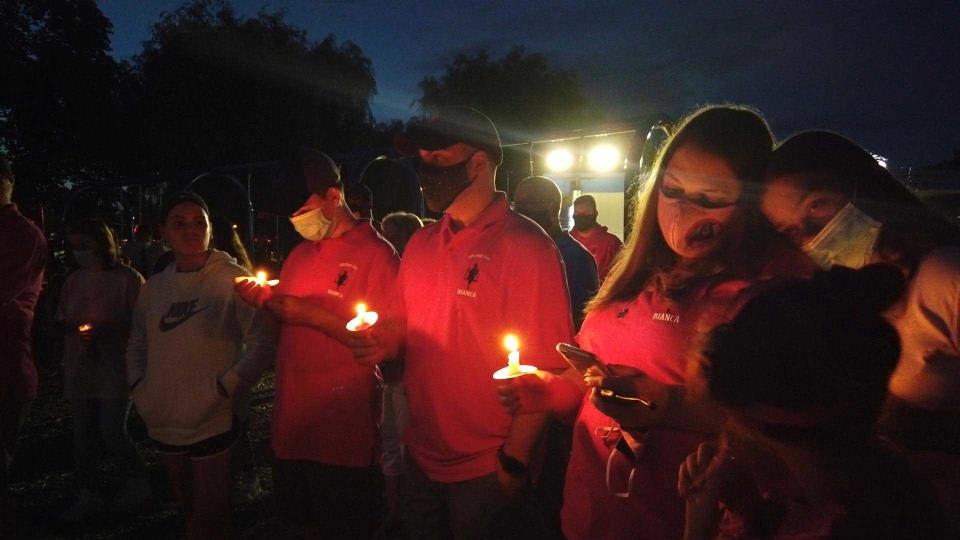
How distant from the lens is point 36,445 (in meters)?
6.70

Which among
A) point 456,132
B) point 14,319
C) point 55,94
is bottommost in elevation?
point 14,319

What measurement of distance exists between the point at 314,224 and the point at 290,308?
60cm

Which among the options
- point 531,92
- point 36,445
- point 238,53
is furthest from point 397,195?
point 531,92

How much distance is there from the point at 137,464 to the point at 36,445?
2.59 meters

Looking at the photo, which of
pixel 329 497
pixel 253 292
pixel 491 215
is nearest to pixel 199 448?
pixel 329 497

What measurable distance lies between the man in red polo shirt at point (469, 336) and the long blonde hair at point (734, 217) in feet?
1.44

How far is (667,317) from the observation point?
6.07 ft

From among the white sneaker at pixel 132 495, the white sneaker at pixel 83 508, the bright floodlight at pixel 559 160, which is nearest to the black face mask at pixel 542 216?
the white sneaker at pixel 132 495

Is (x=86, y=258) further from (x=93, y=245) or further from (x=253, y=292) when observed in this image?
(x=253, y=292)

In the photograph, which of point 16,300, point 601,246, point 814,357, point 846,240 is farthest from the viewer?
point 601,246

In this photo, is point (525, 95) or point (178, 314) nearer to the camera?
point (178, 314)

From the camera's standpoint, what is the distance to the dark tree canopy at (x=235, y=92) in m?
30.5

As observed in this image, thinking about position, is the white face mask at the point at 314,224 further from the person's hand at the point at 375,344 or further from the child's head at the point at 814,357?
the child's head at the point at 814,357

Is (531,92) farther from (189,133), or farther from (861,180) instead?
(861,180)
